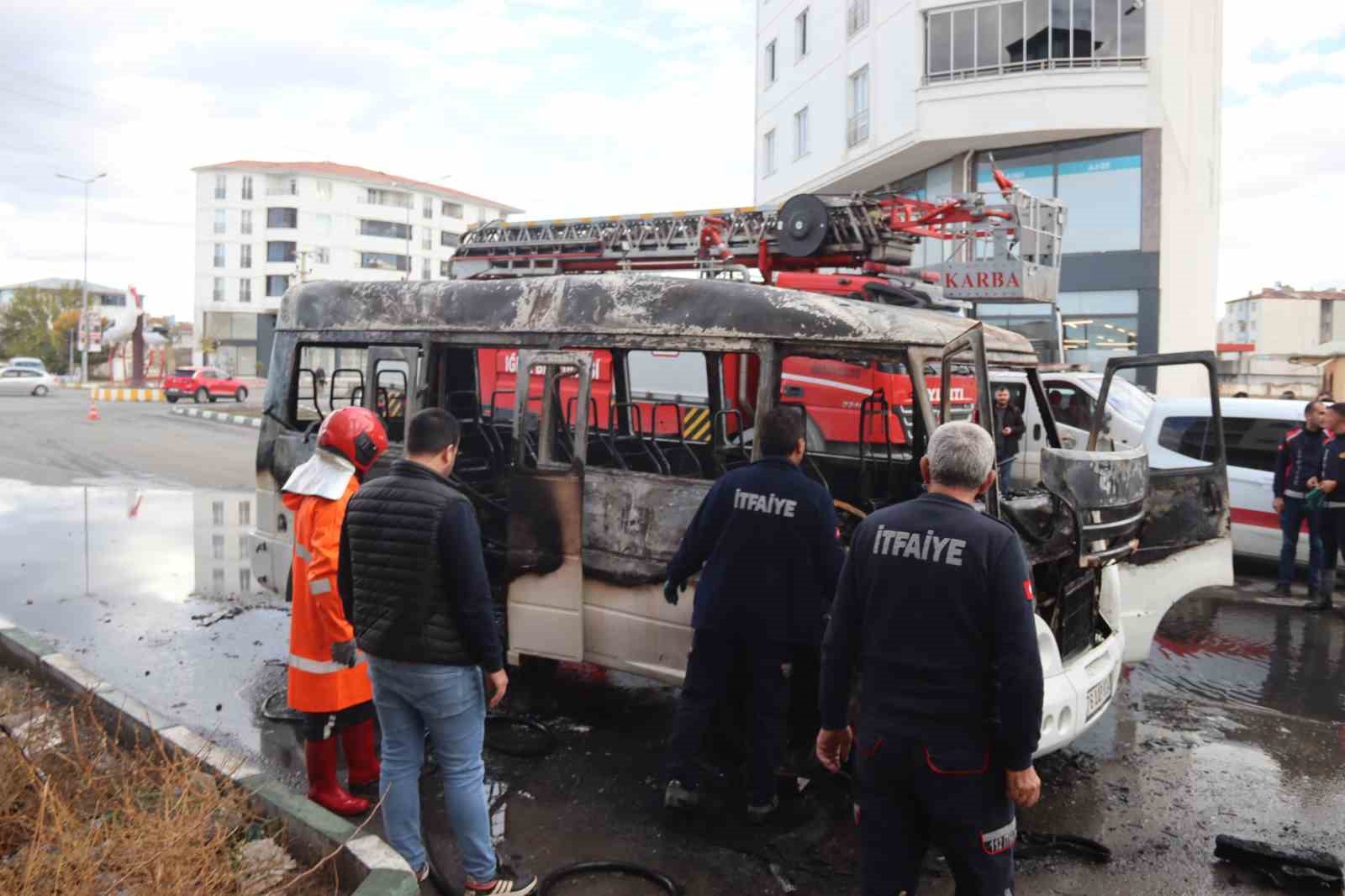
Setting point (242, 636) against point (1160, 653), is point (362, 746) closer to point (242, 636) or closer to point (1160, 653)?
point (242, 636)

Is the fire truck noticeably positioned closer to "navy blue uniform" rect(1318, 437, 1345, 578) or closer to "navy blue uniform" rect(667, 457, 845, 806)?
"navy blue uniform" rect(1318, 437, 1345, 578)

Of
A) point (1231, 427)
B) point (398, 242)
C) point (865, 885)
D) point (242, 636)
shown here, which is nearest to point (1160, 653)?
point (1231, 427)

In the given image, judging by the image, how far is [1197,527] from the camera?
5.43 m

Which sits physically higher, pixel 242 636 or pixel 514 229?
pixel 514 229

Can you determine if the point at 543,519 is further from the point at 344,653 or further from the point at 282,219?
the point at 282,219

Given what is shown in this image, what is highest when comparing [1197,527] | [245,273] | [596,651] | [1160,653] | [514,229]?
[245,273]

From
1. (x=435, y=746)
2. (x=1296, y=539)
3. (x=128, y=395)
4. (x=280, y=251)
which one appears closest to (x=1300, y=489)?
(x=1296, y=539)

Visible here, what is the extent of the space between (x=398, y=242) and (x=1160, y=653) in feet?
239

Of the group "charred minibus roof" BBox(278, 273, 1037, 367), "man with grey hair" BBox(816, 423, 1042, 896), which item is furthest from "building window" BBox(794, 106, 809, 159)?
"man with grey hair" BBox(816, 423, 1042, 896)

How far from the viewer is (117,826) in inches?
113

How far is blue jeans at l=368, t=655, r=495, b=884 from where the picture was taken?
11.1ft

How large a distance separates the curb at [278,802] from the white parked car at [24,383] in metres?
41.8

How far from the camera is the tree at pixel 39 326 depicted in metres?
69.3

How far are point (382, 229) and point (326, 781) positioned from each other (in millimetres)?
74538
